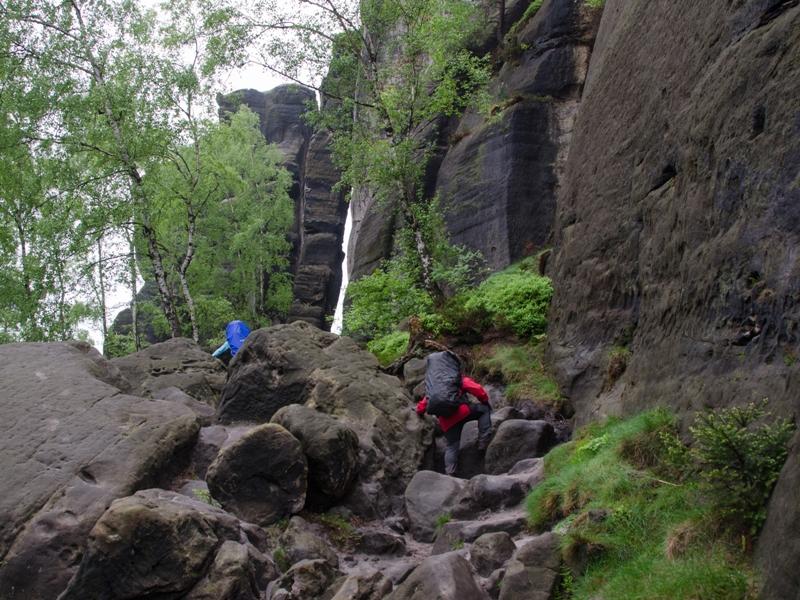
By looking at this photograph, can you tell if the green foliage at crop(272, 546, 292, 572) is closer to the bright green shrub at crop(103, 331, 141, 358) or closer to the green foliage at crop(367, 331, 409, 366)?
the green foliage at crop(367, 331, 409, 366)

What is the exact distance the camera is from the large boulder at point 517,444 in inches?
455

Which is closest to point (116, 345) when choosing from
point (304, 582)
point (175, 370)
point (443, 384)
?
point (175, 370)

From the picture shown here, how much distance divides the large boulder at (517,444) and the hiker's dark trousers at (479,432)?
57 centimetres

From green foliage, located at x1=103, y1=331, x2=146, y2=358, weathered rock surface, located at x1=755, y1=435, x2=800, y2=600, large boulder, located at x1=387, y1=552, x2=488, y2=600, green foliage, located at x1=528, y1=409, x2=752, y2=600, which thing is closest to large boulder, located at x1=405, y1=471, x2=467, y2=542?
green foliage, located at x1=528, y1=409, x2=752, y2=600

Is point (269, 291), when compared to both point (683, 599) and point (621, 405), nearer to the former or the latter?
point (621, 405)

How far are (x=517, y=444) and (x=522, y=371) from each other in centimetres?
307

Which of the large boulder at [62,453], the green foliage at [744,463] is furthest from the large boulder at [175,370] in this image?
the green foliage at [744,463]

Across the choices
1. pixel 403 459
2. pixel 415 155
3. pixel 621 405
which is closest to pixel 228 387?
pixel 403 459

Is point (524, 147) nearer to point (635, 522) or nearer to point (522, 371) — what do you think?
point (522, 371)

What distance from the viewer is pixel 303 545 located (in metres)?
9.66

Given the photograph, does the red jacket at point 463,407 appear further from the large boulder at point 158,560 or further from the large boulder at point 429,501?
the large boulder at point 158,560

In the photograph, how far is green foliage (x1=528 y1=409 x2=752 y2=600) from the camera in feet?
17.8

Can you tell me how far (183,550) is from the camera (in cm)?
836

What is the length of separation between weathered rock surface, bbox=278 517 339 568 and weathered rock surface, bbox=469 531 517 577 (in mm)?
2283
